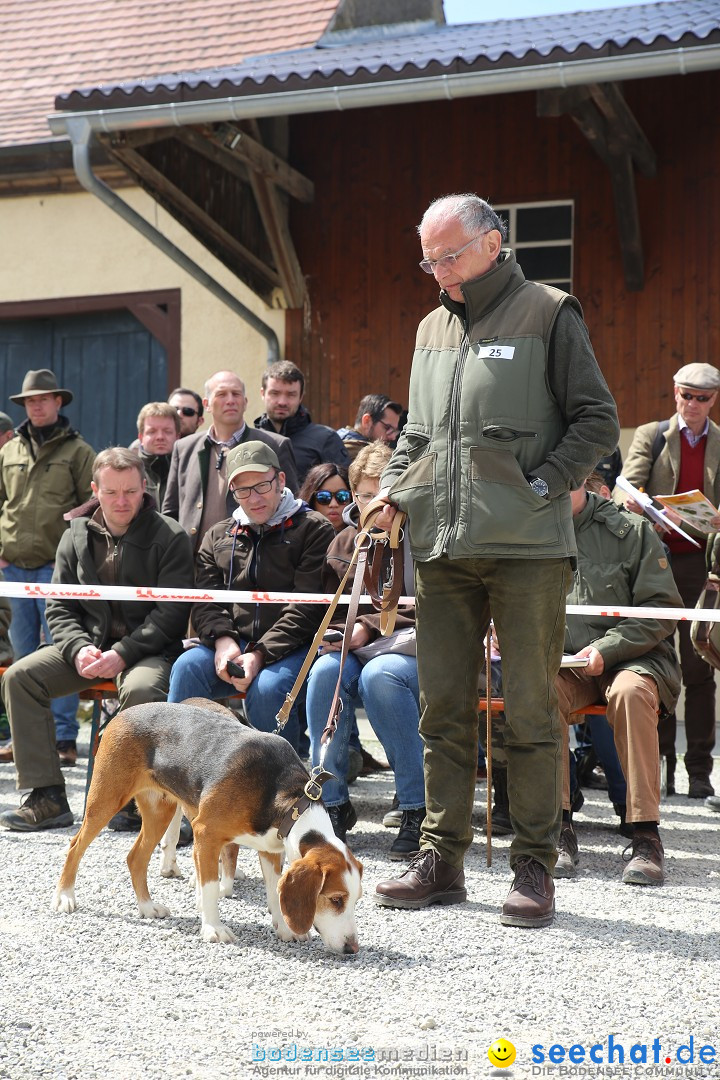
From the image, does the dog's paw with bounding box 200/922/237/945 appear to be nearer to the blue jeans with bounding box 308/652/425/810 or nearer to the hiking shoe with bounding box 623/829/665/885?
the blue jeans with bounding box 308/652/425/810

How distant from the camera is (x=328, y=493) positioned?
21.4 ft

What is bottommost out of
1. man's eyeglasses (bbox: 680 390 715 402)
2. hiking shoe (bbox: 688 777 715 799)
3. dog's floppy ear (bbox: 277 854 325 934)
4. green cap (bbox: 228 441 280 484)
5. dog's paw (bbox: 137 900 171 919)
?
hiking shoe (bbox: 688 777 715 799)

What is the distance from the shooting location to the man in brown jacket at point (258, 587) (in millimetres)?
5441

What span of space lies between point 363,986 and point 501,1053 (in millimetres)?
613

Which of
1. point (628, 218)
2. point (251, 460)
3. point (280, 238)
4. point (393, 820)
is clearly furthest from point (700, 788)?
point (280, 238)

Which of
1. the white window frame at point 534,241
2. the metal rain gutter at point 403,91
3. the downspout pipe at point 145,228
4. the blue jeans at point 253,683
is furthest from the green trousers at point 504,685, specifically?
the white window frame at point 534,241

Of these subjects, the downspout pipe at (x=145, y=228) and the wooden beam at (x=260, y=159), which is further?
the wooden beam at (x=260, y=159)

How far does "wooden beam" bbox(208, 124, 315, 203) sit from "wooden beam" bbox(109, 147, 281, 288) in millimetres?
487

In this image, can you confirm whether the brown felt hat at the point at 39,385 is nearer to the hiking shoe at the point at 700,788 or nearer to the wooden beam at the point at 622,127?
the wooden beam at the point at 622,127

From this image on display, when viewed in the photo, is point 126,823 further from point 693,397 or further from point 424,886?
point 693,397

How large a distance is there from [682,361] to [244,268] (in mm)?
3503

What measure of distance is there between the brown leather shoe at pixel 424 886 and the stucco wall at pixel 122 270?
21.2 feet

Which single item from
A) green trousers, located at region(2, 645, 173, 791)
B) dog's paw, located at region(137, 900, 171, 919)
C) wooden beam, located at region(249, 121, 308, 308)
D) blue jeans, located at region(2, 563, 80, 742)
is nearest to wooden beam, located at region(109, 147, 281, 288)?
wooden beam, located at region(249, 121, 308, 308)

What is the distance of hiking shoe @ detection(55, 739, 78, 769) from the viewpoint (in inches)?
283
